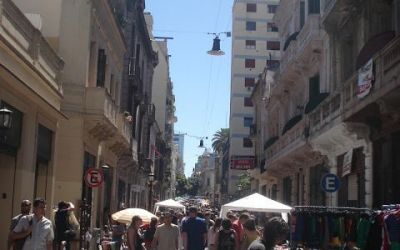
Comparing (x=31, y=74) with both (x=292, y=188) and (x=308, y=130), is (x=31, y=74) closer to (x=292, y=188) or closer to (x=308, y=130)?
(x=308, y=130)

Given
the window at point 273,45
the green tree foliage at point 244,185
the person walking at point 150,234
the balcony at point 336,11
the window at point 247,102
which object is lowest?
the person walking at point 150,234

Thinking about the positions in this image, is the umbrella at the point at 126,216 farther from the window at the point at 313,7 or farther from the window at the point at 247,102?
the window at the point at 247,102

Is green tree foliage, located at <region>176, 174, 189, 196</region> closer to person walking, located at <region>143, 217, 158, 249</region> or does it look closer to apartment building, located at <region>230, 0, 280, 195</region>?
apartment building, located at <region>230, 0, 280, 195</region>

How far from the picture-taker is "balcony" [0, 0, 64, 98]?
1391 centimetres

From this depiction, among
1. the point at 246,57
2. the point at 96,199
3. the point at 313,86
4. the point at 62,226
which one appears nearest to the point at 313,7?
the point at 313,86

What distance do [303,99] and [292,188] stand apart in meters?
5.27

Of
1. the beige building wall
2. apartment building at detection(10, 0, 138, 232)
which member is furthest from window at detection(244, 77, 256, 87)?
the beige building wall

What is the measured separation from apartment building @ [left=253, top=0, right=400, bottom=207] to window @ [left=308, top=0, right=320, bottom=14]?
53 millimetres

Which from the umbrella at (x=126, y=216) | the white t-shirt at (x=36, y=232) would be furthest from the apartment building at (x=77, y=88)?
the white t-shirt at (x=36, y=232)

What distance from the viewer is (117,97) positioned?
108 ft

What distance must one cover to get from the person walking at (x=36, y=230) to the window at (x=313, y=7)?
2217 cm

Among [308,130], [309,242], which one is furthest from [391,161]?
[308,130]

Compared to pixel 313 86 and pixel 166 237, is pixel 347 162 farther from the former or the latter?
pixel 166 237

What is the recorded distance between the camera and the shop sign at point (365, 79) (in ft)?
53.9
